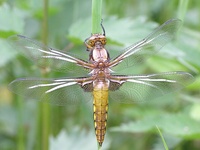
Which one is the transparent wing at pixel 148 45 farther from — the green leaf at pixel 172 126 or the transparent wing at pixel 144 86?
the green leaf at pixel 172 126

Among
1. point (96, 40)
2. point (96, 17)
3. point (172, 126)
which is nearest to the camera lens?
point (96, 17)

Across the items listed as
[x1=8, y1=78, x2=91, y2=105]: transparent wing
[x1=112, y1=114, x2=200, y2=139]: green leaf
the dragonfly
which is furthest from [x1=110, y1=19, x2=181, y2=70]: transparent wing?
[x1=112, y1=114, x2=200, y2=139]: green leaf

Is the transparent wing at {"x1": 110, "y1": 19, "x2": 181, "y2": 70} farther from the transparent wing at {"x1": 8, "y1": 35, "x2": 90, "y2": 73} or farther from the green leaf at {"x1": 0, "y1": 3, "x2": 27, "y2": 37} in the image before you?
the green leaf at {"x1": 0, "y1": 3, "x2": 27, "y2": 37}

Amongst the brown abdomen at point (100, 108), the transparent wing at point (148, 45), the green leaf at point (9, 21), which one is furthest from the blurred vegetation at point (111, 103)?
the brown abdomen at point (100, 108)

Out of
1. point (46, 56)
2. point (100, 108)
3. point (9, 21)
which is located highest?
point (9, 21)

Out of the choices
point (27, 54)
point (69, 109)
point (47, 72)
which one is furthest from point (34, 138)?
point (27, 54)

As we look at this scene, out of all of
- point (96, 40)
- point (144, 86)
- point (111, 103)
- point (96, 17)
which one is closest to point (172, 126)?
point (144, 86)

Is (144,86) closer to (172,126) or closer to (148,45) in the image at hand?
(148,45)
